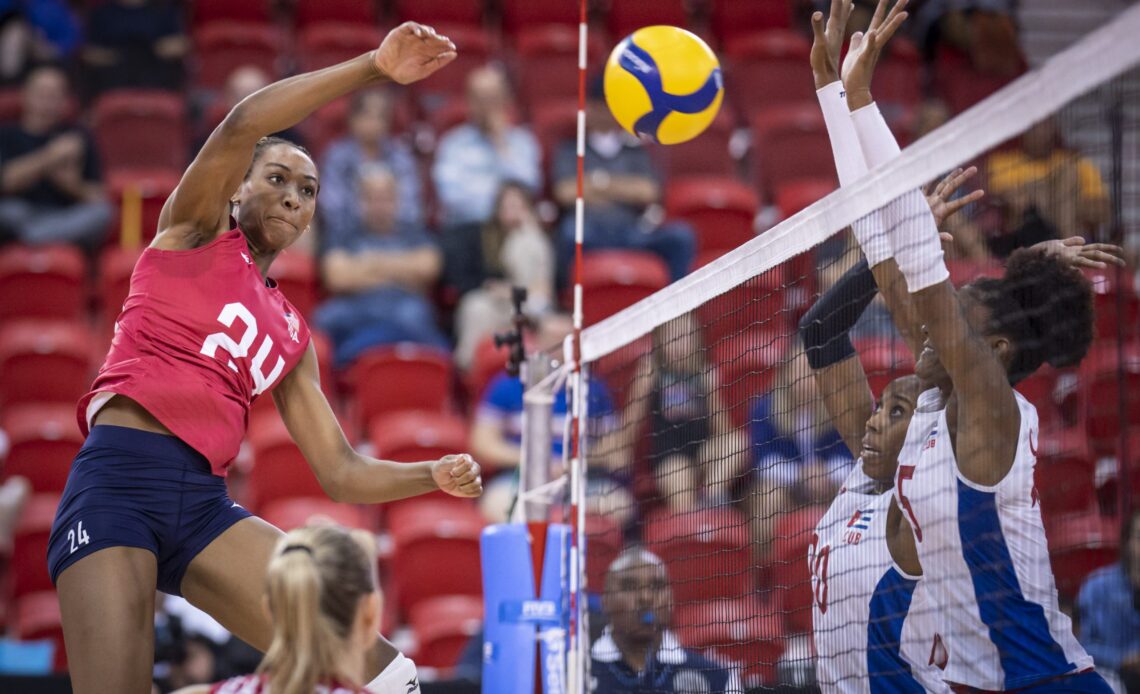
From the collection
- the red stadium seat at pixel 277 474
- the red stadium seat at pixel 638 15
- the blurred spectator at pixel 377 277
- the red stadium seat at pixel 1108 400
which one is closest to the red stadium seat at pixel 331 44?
the blurred spectator at pixel 377 277

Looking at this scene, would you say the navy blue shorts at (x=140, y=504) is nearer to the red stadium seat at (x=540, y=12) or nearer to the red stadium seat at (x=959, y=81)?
the red stadium seat at (x=540, y=12)

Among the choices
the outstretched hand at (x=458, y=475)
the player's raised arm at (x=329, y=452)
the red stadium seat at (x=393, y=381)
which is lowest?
the outstretched hand at (x=458, y=475)

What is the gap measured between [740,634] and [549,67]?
691 centimetres

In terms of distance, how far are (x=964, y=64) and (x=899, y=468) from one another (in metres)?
9.33

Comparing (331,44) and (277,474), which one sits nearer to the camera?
(277,474)

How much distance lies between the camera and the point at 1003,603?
3.77 m

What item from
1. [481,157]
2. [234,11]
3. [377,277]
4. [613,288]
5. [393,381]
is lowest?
[393,381]

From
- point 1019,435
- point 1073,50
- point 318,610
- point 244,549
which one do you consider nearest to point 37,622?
point 244,549

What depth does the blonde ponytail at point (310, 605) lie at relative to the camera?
2.98m

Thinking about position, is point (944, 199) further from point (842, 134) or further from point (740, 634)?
point (740, 634)

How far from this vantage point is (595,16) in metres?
12.7

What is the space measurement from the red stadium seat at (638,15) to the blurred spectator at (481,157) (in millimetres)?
1958

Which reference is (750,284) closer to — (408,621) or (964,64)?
(408,621)

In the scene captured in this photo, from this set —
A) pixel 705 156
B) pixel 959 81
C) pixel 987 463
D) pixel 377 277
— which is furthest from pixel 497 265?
pixel 987 463
